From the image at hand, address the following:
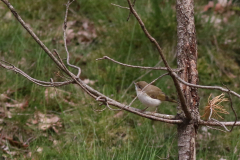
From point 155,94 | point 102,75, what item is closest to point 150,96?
point 155,94

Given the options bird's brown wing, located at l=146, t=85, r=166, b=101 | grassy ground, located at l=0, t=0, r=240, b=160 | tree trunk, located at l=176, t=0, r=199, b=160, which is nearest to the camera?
tree trunk, located at l=176, t=0, r=199, b=160

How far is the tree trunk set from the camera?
2.53 meters

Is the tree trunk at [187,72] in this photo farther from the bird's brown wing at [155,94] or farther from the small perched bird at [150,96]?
the bird's brown wing at [155,94]

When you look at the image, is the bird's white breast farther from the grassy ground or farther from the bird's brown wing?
the grassy ground

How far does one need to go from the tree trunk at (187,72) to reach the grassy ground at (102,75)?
366 millimetres

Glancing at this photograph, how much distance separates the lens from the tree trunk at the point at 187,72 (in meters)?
2.53

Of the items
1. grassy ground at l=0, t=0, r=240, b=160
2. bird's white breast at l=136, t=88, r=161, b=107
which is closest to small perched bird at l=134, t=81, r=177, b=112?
bird's white breast at l=136, t=88, r=161, b=107

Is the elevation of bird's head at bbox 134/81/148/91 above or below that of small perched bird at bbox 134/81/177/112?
above

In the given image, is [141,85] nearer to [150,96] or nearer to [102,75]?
[150,96]

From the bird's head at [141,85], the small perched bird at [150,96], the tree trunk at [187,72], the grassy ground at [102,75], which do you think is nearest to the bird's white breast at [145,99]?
the small perched bird at [150,96]

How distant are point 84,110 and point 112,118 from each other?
1.23 feet

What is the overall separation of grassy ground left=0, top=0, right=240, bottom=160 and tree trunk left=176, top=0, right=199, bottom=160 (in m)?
0.37

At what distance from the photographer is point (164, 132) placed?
3.58 metres

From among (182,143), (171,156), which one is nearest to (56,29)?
(171,156)
